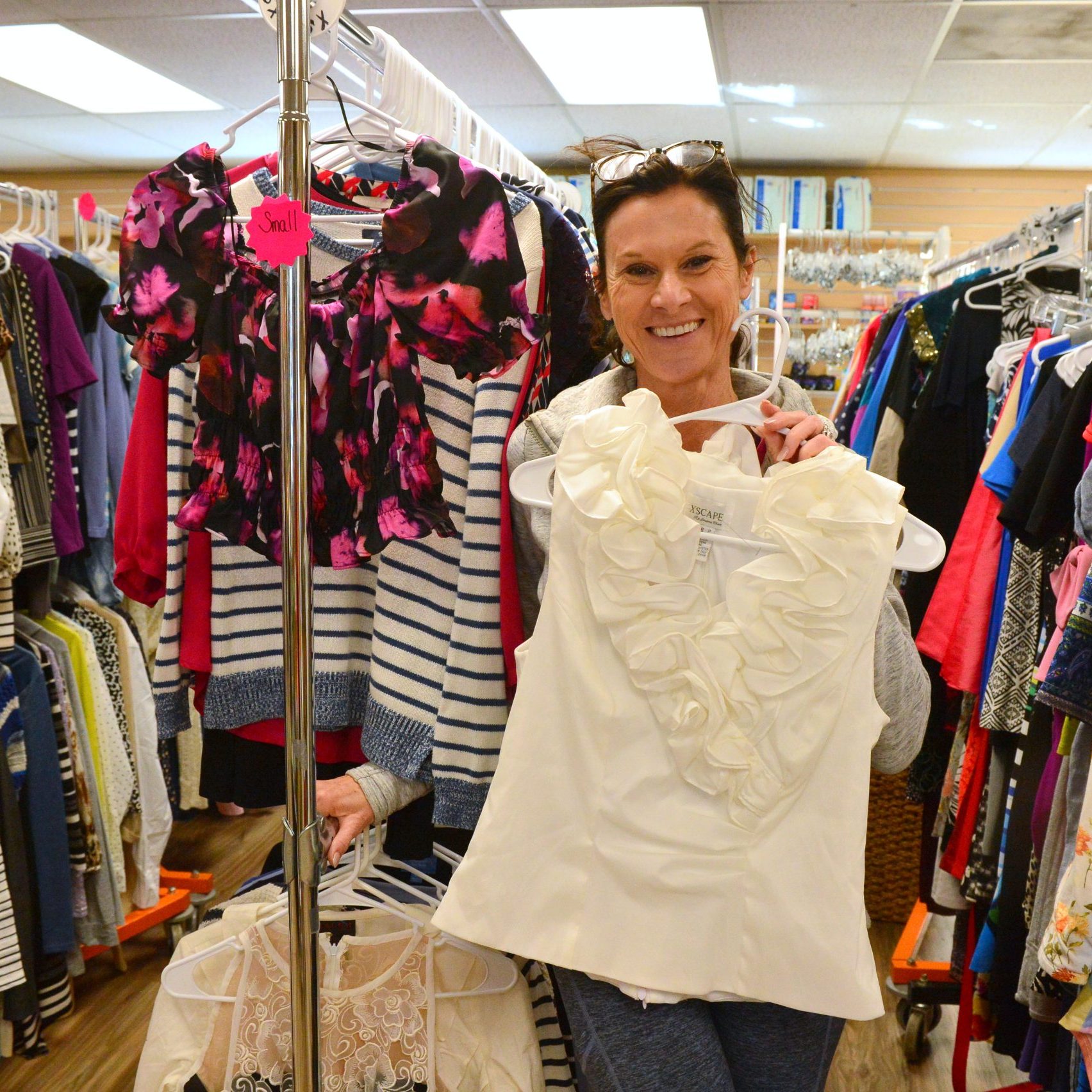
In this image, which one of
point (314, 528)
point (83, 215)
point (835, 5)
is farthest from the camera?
point (835, 5)

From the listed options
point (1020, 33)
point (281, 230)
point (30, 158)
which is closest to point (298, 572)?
point (281, 230)

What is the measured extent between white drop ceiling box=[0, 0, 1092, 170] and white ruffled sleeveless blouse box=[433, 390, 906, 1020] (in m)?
2.33

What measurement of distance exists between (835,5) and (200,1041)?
388 centimetres

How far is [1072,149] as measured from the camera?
233 inches

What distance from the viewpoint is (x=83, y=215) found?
3021 mm

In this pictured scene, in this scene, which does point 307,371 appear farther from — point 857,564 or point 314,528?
point 857,564

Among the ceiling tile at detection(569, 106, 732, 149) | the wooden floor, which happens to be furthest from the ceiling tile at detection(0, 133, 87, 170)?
the wooden floor

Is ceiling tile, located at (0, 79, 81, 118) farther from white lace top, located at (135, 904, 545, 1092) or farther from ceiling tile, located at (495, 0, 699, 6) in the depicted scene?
white lace top, located at (135, 904, 545, 1092)

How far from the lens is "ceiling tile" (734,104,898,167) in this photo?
5.25m

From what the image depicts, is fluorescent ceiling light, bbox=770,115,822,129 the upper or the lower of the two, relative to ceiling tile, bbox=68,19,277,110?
lower

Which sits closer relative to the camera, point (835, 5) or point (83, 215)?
point (83, 215)

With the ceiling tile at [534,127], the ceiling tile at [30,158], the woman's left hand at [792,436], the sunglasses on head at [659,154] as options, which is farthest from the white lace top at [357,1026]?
the ceiling tile at [30,158]

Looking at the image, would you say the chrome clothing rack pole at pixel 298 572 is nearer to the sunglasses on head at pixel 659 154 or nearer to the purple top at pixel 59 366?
the sunglasses on head at pixel 659 154

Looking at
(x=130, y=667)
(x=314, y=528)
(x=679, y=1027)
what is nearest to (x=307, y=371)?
(x=314, y=528)
